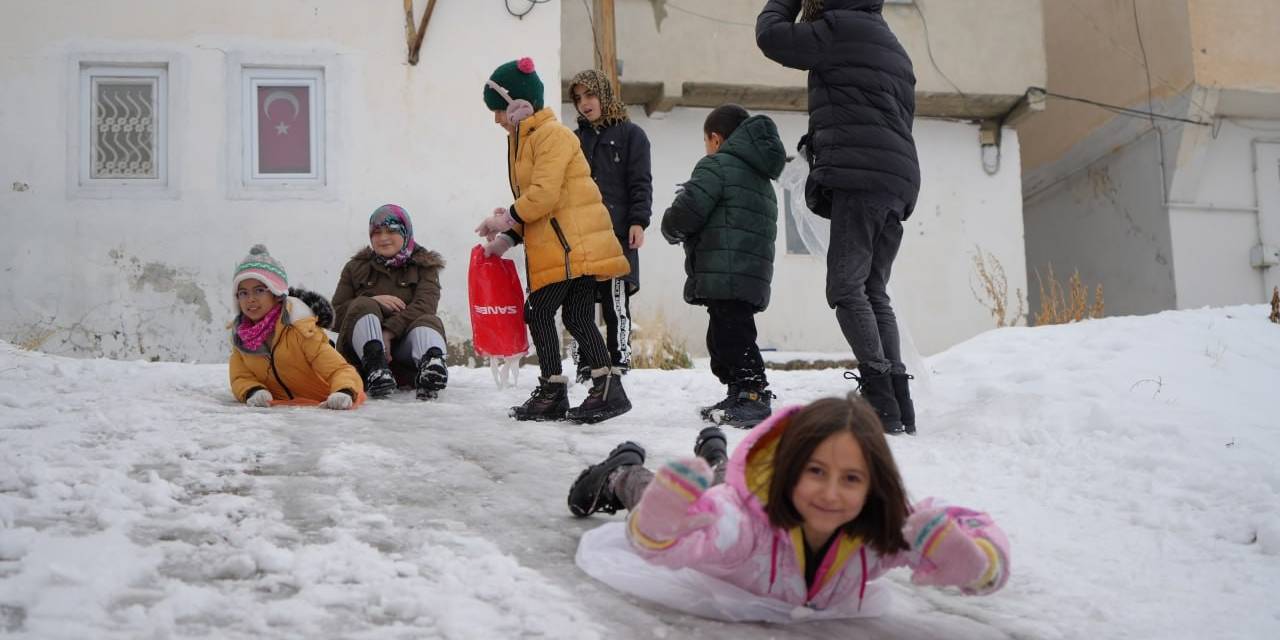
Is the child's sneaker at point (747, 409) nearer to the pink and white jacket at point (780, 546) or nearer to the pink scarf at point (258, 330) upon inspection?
the pink scarf at point (258, 330)

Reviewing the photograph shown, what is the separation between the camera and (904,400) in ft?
19.3

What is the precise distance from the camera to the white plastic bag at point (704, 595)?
10.5 ft

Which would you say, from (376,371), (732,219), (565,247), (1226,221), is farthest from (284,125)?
(1226,221)

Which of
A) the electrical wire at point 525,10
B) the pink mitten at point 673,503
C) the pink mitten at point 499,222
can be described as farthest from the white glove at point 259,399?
the electrical wire at point 525,10

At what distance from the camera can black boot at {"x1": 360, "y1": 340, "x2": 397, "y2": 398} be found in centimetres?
659

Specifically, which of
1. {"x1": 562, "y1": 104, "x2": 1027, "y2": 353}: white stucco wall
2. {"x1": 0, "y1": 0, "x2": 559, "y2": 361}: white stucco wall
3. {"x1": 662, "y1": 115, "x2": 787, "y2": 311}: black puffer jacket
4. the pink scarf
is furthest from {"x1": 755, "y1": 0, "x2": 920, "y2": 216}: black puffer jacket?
{"x1": 562, "y1": 104, "x2": 1027, "y2": 353}: white stucco wall

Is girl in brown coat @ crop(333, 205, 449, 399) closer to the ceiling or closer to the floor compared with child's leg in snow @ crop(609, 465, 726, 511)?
closer to the ceiling

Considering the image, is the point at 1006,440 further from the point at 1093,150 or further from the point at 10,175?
the point at 1093,150

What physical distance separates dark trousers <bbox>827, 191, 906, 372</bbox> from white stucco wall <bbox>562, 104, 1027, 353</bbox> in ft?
24.3

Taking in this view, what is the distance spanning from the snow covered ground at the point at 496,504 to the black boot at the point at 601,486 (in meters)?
0.08

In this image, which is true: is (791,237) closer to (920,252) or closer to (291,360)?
(920,252)

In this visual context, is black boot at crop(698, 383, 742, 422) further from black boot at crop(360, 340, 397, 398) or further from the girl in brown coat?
black boot at crop(360, 340, 397, 398)

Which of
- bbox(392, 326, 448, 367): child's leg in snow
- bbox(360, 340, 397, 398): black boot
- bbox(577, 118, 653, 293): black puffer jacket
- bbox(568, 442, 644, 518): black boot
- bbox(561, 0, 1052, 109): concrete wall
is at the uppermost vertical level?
bbox(561, 0, 1052, 109): concrete wall

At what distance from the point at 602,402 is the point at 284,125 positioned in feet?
19.1
